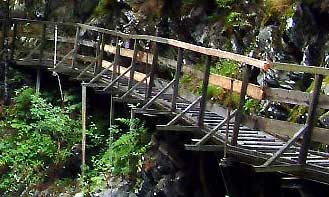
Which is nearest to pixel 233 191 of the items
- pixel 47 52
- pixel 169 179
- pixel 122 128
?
pixel 169 179

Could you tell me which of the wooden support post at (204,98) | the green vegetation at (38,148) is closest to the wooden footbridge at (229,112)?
the wooden support post at (204,98)

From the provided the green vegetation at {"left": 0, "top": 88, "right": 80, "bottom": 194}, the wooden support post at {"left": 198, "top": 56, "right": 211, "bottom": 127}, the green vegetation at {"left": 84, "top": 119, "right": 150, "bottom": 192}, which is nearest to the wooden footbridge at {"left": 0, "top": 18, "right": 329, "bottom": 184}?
the wooden support post at {"left": 198, "top": 56, "right": 211, "bottom": 127}

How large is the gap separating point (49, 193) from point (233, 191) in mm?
6885

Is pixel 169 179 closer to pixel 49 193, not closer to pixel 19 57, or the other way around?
pixel 49 193

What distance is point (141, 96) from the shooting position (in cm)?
1101

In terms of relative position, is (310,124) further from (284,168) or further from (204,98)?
(204,98)

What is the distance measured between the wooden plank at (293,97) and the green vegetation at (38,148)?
820 cm

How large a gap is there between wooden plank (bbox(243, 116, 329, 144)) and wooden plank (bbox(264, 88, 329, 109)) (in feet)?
1.01

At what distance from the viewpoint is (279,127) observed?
7594 millimetres

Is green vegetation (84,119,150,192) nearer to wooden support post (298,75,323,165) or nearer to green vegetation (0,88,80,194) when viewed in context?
green vegetation (0,88,80,194)

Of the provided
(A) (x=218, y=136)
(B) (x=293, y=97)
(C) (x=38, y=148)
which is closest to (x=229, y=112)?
(A) (x=218, y=136)

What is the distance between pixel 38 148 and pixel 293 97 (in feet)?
30.3

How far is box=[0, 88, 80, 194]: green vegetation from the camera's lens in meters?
14.7

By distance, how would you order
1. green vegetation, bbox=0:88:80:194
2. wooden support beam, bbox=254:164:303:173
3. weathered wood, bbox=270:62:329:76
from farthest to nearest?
green vegetation, bbox=0:88:80:194, wooden support beam, bbox=254:164:303:173, weathered wood, bbox=270:62:329:76
